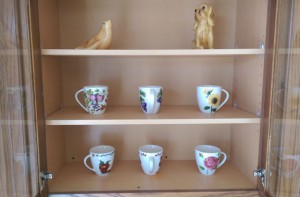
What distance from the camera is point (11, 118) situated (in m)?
0.59

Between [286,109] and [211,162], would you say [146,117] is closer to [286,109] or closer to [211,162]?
[211,162]

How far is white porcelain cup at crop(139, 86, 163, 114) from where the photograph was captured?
73 centimetres

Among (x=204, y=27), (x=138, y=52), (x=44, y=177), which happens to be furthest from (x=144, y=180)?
(x=204, y=27)

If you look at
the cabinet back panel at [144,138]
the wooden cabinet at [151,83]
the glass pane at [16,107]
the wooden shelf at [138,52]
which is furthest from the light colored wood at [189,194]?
the wooden shelf at [138,52]

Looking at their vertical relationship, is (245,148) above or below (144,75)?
below

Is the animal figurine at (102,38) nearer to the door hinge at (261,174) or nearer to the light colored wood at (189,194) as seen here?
the light colored wood at (189,194)

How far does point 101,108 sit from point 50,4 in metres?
0.38

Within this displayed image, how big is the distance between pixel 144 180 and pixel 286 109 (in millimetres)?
473

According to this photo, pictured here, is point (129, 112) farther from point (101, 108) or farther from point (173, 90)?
point (173, 90)

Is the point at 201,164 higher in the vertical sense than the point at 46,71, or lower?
lower

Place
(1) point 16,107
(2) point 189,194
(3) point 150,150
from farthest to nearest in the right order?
(3) point 150,150 < (2) point 189,194 < (1) point 16,107

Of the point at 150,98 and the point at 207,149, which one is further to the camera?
the point at 207,149

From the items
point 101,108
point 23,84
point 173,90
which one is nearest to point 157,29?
point 173,90

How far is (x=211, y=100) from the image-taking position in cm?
74
